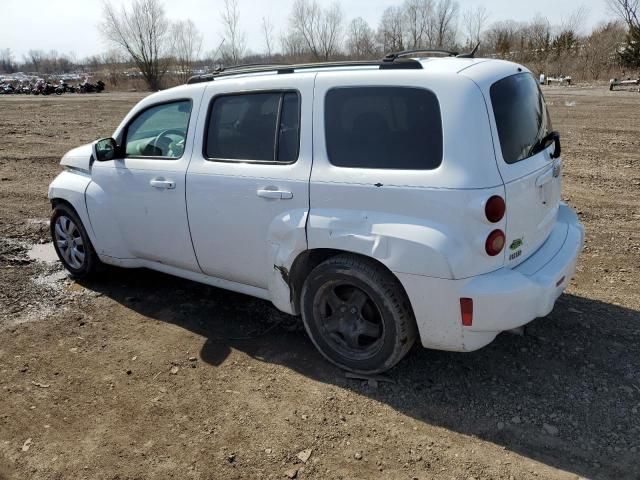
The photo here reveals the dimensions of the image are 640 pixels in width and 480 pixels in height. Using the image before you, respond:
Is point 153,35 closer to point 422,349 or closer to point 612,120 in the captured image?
point 612,120

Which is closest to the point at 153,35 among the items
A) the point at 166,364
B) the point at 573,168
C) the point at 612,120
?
the point at 612,120

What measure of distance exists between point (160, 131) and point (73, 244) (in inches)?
66.8

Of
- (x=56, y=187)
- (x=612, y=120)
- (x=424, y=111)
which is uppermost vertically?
(x=424, y=111)

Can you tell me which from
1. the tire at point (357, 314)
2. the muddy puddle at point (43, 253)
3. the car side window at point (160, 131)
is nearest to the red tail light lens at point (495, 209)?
the tire at point (357, 314)

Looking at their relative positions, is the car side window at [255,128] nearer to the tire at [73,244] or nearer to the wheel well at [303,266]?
the wheel well at [303,266]

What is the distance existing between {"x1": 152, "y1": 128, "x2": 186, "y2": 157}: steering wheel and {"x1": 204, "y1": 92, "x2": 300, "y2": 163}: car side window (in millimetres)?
311

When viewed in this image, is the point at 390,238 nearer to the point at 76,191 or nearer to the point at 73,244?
the point at 76,191

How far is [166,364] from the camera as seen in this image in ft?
12.7

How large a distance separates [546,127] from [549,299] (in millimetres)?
1224

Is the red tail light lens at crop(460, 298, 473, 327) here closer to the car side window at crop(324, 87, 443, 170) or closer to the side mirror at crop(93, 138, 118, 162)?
the car side window at crop(324, 87, 443, 170)

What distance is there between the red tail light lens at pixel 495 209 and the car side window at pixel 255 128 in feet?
4.25

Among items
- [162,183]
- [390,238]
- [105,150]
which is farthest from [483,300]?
[105,150]

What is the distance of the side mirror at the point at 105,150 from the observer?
4574 mm

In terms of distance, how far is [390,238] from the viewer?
302cm
